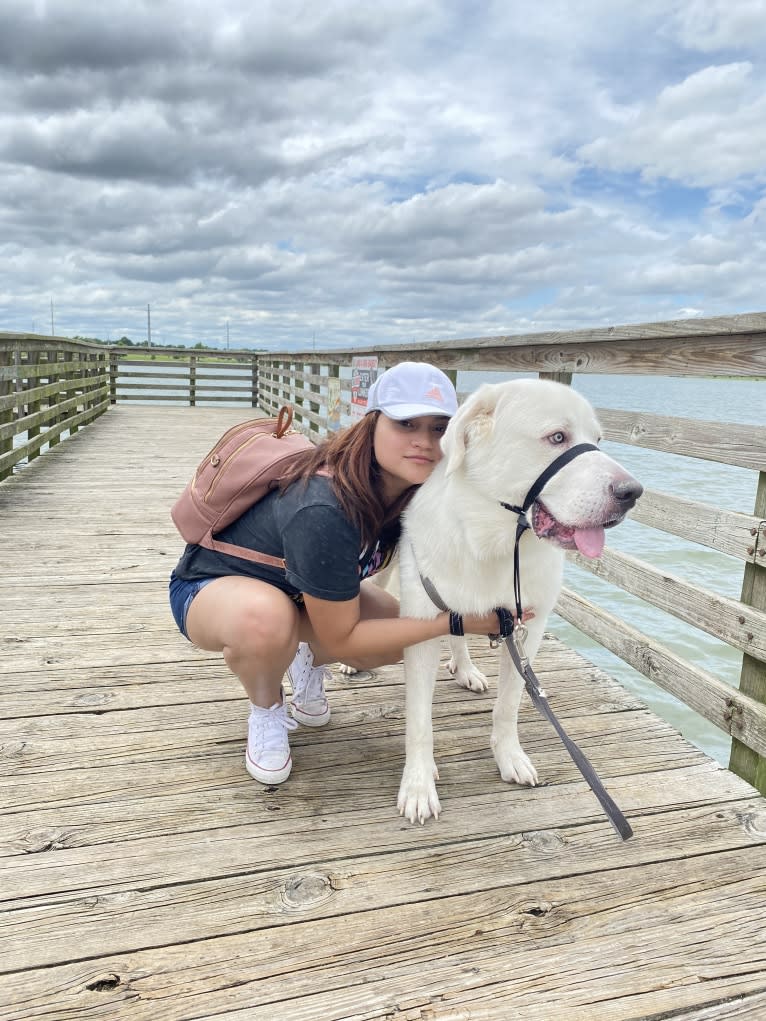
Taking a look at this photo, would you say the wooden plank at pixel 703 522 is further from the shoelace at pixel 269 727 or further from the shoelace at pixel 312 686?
the shoelace at pixel 269 727

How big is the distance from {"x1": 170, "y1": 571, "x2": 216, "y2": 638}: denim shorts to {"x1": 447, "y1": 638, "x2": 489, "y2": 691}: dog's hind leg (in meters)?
1.00

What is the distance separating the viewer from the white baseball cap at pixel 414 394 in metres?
→ 1.67

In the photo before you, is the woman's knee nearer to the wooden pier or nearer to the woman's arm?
the woman's arm

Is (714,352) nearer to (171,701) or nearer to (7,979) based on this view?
(171,701)

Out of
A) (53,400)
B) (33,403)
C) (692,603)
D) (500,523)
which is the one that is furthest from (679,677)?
(53,400)

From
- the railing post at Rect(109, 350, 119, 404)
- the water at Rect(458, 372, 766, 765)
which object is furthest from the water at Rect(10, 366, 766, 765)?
the railing post at Rect(109, 350, 119, 404)

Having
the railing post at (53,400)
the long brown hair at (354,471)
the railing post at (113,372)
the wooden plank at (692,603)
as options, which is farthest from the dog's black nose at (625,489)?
the railing post at (113,372)

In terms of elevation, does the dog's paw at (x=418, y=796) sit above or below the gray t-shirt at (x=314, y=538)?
below

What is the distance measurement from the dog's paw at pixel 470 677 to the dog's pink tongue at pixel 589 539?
119 centimetres

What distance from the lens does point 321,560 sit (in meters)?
1.66

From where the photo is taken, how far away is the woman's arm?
68.2 inches

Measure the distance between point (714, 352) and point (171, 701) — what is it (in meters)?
2.06

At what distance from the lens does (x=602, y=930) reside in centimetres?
142

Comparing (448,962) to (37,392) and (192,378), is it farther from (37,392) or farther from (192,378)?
(192,378)
